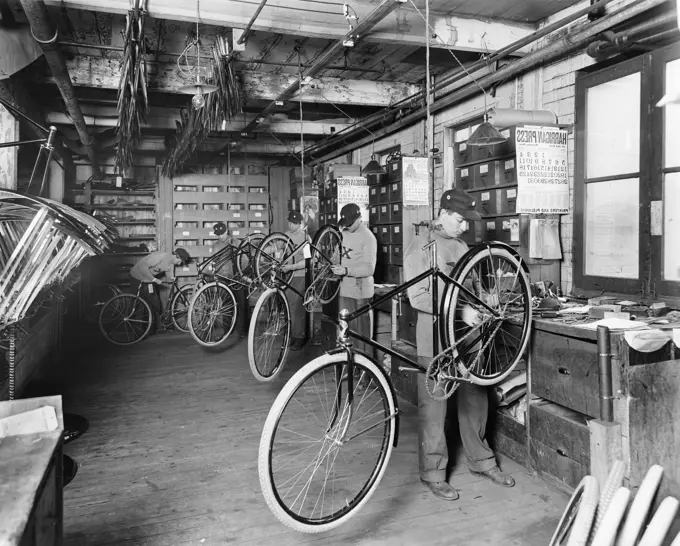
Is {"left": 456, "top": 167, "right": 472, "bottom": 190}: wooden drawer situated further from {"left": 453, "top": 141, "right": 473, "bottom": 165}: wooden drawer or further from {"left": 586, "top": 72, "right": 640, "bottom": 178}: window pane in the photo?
{"left": 586, "top": 72, "right": 640, "bottom": 178}: window pane

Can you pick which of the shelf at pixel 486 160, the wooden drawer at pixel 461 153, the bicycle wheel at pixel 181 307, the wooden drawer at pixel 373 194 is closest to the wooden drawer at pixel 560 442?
the shelf at pixel 486 160

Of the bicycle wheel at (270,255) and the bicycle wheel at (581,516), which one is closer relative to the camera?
the bicycle wheel at (581,516)

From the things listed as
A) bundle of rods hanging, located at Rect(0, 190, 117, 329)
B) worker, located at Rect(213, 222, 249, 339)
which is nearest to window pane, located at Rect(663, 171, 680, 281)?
bundle of rods hanging, located at Rect(0, 190, 117, 329)

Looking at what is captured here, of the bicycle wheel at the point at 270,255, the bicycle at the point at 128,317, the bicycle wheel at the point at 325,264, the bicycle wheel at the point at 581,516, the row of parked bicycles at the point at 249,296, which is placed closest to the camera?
the bicycle wheel at the point at 581,516

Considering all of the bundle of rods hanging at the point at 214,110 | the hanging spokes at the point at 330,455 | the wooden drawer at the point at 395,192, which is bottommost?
the hanging spokes at the point at 330,455

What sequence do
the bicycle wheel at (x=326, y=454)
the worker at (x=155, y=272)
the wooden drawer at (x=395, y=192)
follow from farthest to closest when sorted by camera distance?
1. the worker at (x=155, y=272)
2. the wooden drawer at (x=395, y=192)
3. the bicycle wheel at (x=326, y=454)

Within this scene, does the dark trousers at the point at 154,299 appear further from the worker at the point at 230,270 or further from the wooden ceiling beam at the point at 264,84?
the wooden ceiling beam at the point at 264,84

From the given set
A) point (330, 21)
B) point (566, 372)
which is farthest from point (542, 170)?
point (330, 21)

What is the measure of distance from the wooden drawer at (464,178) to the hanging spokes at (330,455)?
2.32 m

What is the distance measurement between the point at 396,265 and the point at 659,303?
3.49 m

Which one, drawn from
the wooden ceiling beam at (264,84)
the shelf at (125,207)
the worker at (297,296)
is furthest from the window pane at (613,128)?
the shelf at (125,207)

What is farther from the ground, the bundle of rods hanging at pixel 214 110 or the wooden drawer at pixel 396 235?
the bundle of rods hanging at pixel 214 110

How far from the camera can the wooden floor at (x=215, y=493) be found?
261 centimetres

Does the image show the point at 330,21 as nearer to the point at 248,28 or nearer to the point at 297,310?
the point at 248,28
